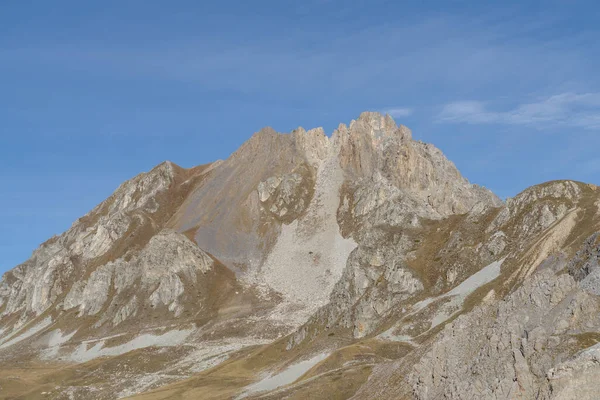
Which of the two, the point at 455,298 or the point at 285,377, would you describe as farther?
the point at 455,298

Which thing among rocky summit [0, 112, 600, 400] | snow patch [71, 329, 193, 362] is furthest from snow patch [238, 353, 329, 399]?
snow patch [71, 329, 193, 362]

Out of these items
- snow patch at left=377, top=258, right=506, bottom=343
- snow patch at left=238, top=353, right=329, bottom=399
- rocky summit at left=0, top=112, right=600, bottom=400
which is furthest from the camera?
snow patch at left=377, top=258, right=506, bottom=343

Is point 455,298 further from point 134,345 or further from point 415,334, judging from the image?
point 134,345

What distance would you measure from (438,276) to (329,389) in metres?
58.0

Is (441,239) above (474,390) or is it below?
above

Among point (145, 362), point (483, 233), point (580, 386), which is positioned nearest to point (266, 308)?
point (145, 362)

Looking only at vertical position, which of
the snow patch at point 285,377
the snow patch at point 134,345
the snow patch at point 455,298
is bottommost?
the snow patch at point 285,377

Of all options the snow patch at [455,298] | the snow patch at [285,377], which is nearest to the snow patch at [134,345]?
the snow patch at [285,377]

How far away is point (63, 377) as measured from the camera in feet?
520

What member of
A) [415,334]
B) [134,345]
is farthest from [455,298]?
[134,345]

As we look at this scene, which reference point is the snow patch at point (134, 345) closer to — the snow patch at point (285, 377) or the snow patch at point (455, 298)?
the snow patch at point (285, 377)

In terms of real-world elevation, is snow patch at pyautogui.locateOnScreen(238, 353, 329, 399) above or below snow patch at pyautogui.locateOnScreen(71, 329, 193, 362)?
below

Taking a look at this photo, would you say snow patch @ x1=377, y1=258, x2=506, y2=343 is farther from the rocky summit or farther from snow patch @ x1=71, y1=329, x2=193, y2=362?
snow patch @ x1=71, y1=329, x2=193, y2=362

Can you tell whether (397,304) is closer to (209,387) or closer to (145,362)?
(209,387)
